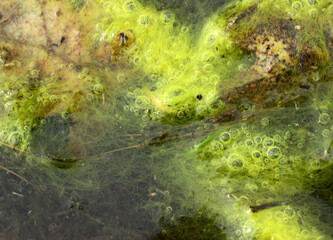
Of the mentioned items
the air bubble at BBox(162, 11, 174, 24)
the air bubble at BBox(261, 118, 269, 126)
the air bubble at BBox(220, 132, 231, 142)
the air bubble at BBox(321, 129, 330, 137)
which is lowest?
the air bubble at BBox(321, 129, 330, 137)

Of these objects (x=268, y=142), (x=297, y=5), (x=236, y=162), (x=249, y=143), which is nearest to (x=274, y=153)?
(x=268, y=142)

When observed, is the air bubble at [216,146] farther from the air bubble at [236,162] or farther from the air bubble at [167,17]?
the air bubble at [167,17]

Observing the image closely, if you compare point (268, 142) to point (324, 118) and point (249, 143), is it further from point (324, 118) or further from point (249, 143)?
point (324, 118)

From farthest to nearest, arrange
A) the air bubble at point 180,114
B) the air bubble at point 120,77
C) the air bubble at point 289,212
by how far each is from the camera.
Answer: the air bubble at point 120,77
the air bubble at point 180,114
the air bubble at point 289,212

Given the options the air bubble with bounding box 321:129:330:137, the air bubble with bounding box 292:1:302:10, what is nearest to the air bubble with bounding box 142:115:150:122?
the air bubble with bounding box 321:129:330:137

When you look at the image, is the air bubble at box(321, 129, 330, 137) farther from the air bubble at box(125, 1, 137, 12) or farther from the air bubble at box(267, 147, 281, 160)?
the air bubble at box(125, 1, 137, 12)

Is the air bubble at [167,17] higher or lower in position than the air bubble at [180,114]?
higher

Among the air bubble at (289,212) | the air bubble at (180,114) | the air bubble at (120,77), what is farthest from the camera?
the air bubble at (120,77)

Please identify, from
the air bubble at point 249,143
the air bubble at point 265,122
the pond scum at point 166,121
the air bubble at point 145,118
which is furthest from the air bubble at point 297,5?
the air bubble at point 145,118

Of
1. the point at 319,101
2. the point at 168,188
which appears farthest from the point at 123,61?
the point at 319,101
